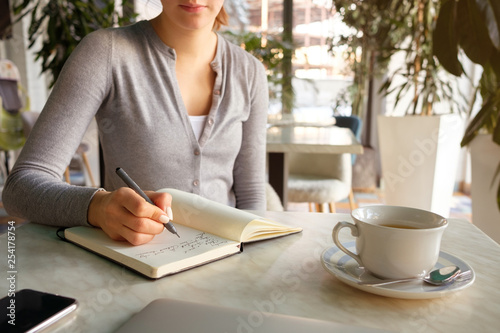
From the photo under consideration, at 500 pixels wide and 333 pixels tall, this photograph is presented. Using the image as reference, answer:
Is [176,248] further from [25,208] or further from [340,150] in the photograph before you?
[340,150]

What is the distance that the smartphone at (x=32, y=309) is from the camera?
38cm

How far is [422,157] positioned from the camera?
93.1 inches

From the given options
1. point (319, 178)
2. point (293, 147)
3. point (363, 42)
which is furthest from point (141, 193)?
point (363, 42)

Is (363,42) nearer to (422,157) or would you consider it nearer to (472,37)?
(422,157)

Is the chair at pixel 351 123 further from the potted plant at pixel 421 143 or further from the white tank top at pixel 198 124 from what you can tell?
the white tank top at pixel 198 124

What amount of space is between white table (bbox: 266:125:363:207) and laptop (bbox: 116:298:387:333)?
1239 mm

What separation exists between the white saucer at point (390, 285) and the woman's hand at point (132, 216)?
0.22 m

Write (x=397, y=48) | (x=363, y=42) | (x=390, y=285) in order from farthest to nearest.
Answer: (x=363, y=42)
(x=397, y=48)
(x=390, y=285)

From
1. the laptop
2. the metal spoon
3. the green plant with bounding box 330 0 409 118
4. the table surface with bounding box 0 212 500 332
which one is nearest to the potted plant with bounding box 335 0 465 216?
the green plant with bounding box 330 0 409 118

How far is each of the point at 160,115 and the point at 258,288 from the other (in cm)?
61

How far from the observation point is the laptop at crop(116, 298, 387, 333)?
1.22ft

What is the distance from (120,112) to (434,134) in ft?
6.03

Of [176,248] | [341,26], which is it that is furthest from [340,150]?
[341,26]

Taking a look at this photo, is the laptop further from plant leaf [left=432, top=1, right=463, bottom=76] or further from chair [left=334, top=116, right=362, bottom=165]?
chair [left=334, top=116, right=362, bottom=165]
